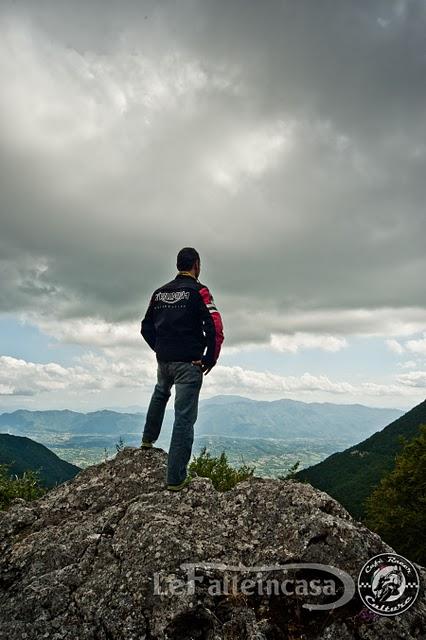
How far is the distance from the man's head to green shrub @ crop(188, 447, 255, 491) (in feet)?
17.0

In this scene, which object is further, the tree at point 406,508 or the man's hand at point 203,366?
the tree at point 406,508

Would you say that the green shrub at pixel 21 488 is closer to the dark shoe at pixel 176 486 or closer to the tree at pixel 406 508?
the dark shoe at pixel 176 486

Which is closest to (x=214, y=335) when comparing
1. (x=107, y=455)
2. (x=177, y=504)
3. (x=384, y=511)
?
(x=177, y=504)

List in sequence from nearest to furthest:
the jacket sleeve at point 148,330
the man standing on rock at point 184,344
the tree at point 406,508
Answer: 1. the man standing on rock at point 184,344
2. the jacket sleeve at point 148,330
3. the tree at point 406,508

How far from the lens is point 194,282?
29.2ft

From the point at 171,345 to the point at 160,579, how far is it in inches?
168

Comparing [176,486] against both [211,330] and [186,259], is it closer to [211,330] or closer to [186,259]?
[211,330]

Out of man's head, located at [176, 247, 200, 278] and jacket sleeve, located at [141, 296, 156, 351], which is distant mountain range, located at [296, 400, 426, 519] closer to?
jacket sleeve, located at [141, 296, 156, 351]

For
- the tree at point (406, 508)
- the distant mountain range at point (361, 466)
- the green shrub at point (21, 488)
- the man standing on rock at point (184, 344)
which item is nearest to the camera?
the man standing on rock at point (184, 344)

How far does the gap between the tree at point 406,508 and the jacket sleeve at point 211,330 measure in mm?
32563

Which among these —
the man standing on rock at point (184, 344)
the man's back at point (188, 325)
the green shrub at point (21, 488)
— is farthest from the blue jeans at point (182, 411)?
the green shrub at point (21, 488)

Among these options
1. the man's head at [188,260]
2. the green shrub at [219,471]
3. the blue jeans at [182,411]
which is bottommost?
the green shrub at [219,471]

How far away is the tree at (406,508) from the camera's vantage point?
32.8 meters

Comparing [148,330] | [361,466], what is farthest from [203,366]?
[361,466]
